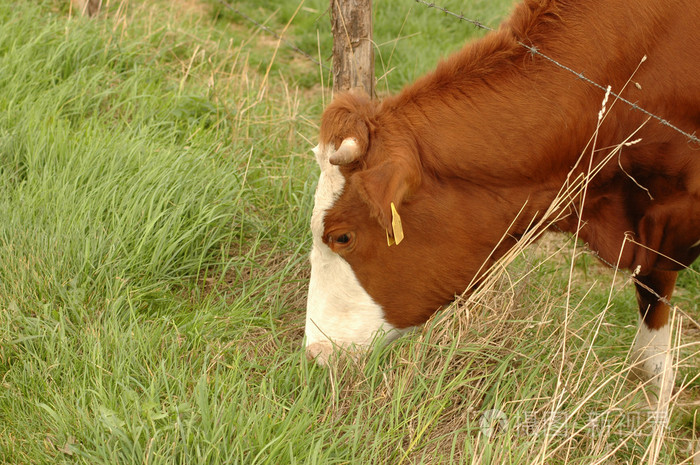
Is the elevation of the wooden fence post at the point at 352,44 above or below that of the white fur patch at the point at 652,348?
above

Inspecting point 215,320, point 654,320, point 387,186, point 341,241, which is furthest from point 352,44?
point 654,320

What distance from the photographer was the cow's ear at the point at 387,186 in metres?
2.58

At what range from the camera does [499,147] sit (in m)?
2.76

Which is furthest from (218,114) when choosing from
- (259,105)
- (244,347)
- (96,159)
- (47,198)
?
(244,347)

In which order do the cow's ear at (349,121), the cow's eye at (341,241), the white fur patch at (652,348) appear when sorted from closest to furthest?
the cow's ear at (349,121), the cow's eye at (341,241), the white fur patch at (652,348)

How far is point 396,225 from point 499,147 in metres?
0.50

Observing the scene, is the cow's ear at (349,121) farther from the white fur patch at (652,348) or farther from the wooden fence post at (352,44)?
the white fur patch at (652,348)

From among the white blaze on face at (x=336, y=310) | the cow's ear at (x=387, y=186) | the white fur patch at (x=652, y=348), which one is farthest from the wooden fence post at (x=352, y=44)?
the white fur patch at (x=652, y=348)

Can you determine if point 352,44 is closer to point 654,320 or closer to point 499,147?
point 499,147

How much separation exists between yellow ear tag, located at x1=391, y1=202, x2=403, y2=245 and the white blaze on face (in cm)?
34

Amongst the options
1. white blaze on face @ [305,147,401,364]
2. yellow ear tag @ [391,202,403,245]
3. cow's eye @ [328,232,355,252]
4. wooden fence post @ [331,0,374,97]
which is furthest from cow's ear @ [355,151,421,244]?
wooden fence post @ [331,0,374,97]

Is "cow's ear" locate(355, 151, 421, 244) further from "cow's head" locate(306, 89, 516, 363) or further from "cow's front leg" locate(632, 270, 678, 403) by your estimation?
"cow's front leg" locate(632, 270, 678, 403)

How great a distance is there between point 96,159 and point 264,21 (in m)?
3.34

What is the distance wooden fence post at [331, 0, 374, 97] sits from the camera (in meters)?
3.72
